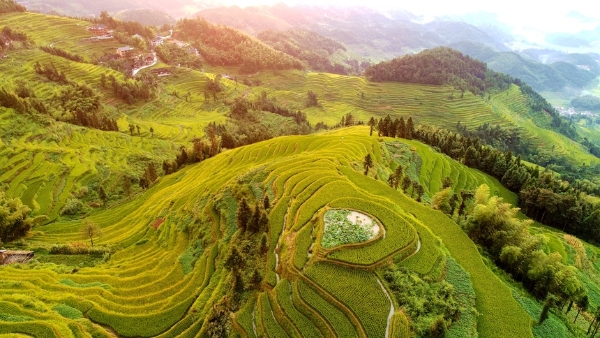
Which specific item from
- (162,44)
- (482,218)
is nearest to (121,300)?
(482,218)

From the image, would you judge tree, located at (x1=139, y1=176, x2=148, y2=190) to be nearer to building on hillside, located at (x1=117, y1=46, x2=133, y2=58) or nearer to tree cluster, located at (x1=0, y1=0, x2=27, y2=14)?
building on hillside, located at (x1=117, y1=46, x2=133, y2=58)

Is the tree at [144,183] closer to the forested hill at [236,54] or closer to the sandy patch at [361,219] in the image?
the sandy patch at [361,219]

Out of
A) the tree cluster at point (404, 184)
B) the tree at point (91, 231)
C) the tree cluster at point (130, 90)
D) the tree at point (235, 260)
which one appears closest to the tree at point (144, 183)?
the tree at point (91, 231)

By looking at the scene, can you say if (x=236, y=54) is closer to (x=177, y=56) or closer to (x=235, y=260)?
(x=177, y=56)

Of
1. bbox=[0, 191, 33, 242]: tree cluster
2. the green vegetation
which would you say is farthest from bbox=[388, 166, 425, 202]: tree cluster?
bbox=[0, 191, 33, 242]: tree cluster

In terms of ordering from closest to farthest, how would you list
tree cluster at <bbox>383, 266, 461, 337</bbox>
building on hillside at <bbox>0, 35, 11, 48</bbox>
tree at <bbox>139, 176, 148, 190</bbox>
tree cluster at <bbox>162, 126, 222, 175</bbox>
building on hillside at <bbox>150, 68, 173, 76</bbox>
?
tree cluster at <bbox>383, 266, 461, 337</bbox>
tree at <bbox>139, 176, 148, 190</bbox>
tree cluster at <bbox>162, 126, 222, 175</bbox>
building on hillside at <bbox>0, 35, 11, 48</bbox>
building on hillside at <bbox>150, 68, 173, 76</bbox>

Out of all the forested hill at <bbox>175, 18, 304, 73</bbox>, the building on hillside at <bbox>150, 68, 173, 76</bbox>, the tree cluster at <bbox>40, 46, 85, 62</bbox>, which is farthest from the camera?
the forested hill at <bbox>175, 18, 304, 73</bbox>

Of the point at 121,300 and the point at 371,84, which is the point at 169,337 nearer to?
the point at 121,300
